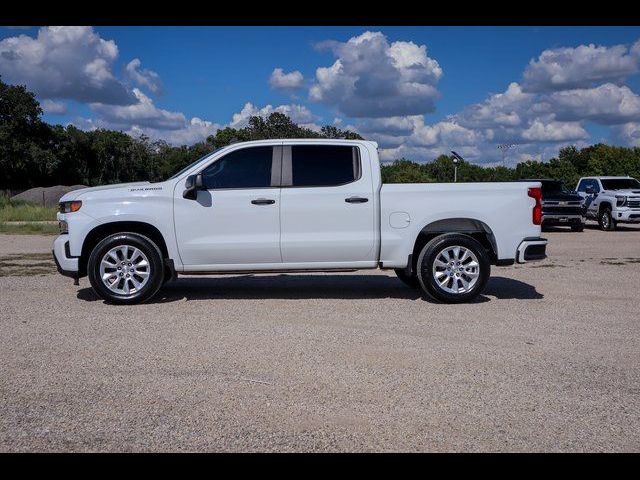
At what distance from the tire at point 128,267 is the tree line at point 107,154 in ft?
83.7

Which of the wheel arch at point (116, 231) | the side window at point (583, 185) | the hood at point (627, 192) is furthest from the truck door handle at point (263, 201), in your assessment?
the side window at point (583, 185)

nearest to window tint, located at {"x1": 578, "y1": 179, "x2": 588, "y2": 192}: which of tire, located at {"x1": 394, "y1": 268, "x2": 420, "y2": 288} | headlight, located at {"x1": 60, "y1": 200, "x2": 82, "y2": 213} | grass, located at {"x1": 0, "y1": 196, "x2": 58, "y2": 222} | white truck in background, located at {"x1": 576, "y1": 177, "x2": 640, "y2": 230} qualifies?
white truck in background, located at {"x1": 576, "y1": 177, "x2": 640, "y2": 230}

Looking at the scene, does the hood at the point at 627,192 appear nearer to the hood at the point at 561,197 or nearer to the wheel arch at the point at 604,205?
the wheel arch at the point at 604,205

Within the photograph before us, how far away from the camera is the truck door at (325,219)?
8844mm

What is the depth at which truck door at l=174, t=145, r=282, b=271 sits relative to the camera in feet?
28.8

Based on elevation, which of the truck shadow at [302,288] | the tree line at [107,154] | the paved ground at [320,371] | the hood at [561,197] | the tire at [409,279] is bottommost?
the paved ground at [320,371]

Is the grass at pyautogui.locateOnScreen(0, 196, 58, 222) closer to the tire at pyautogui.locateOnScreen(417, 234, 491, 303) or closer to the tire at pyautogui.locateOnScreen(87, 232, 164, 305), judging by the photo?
the tire at pyautogui.locateOnScreen(87, 232, 164, 305)

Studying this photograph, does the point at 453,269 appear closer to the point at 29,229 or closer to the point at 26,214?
the point at 29,229

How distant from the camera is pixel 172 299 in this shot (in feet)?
30.7

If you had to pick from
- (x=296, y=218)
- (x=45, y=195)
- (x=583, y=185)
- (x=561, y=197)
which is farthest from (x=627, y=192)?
(x=45, y=195)

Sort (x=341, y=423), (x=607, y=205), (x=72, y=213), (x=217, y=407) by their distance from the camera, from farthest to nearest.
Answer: (x=607, y=205)
(x=72, y=213)
(x=217, y=407)
(x=341, y=423)

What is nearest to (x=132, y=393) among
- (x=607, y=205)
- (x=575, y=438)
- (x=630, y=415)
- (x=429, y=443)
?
(x=429, y=443)

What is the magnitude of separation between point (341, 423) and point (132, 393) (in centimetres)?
166

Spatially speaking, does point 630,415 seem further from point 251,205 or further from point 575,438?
point 251,205
